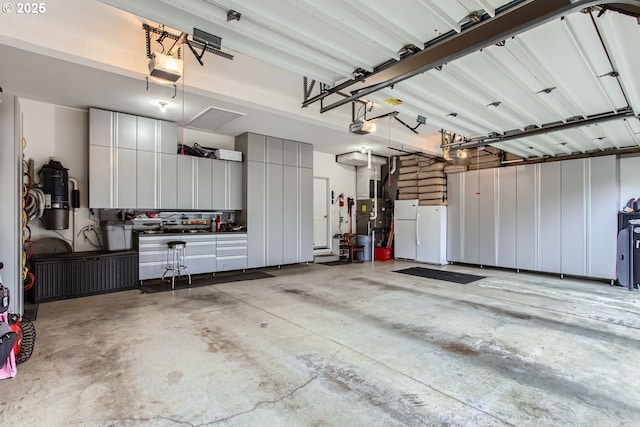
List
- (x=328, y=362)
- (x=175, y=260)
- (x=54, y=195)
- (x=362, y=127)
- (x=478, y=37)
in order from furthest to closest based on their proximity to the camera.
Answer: (x=175, y=260)
(x=362, y=127)
(x=54, y=195)
(x=328, y=362)
(x=478, y=37)

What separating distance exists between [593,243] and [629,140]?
6.68 ft

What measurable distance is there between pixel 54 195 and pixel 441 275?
24.1 feet

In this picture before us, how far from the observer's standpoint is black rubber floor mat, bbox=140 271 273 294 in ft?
17.8

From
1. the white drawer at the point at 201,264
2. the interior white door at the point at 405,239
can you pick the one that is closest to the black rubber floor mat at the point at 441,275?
the interior white door at the point at 405,239

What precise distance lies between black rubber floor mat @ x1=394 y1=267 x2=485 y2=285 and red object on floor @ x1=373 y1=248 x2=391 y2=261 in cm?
145

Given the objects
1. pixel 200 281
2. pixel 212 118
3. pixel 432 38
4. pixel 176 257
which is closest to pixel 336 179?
pixel 212 118

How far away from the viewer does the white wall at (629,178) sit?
6.21 metres

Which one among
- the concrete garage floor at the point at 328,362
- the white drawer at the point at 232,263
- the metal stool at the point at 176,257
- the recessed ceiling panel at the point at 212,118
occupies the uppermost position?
the recessed ceiling panel at the point at 212,118

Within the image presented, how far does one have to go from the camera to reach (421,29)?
2471 millimetres

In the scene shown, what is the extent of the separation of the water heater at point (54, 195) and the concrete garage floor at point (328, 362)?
1.32m

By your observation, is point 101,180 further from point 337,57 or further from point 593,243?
point 593,243

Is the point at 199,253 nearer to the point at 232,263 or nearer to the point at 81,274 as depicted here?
the point at 232,263

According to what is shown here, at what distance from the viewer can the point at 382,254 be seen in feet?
30.2

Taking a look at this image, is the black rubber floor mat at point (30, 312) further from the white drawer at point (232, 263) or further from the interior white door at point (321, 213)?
the interior white door at point (321, 213)
